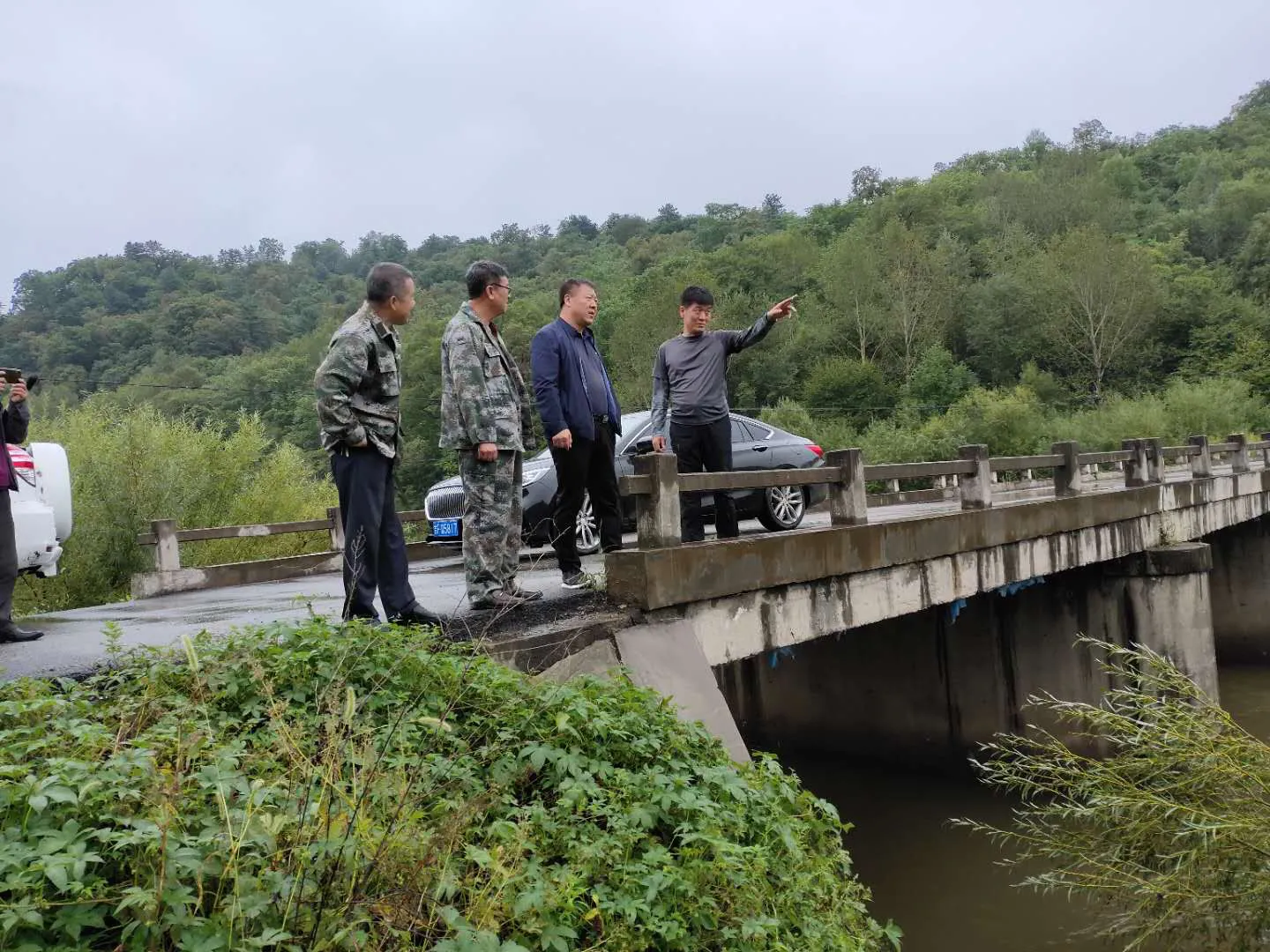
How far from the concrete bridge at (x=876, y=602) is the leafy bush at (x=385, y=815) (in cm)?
76

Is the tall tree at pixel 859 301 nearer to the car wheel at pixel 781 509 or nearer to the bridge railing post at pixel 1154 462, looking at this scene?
the bridge railing post at pixel 1154 462

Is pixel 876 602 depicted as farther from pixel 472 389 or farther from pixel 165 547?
pixel 165 547

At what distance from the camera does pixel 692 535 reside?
22.2 ft

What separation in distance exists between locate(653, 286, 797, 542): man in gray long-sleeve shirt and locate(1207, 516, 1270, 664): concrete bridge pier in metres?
16.7

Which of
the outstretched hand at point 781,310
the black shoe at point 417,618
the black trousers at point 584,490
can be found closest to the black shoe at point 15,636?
the black shoe at point 417,618

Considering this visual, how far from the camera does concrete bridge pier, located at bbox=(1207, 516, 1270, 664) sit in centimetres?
1931

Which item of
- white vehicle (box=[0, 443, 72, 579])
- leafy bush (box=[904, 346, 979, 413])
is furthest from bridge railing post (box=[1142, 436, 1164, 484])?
leafy bush (box=[904, 346, 979, 413])

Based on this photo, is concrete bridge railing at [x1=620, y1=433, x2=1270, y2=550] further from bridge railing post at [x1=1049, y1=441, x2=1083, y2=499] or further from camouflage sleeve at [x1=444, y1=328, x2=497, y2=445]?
camouflage sleeve at [x1=444, y1=328, x2=497, y2=445]

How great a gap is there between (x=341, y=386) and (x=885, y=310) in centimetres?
5014

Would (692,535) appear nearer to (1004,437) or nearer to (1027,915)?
(1027,915)

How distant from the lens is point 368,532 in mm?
4789

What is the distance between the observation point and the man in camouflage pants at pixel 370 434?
4.67 metres

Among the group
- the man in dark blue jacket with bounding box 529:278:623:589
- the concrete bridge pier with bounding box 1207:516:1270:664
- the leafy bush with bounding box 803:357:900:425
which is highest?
the leafy bush with bounding box 803:357:900:425

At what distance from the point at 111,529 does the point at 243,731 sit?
47.4 ft
